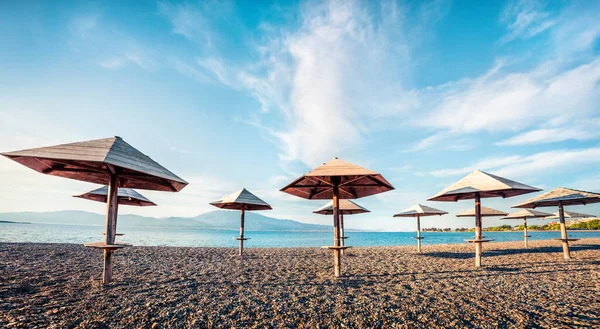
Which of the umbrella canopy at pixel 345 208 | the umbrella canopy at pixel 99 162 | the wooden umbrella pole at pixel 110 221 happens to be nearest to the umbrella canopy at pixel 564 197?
the umbrella canopy at pixel 345 208

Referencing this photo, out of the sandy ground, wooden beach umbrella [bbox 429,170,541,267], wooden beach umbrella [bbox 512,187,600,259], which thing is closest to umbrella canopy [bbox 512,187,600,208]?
wooden beach umbrella [bbox 512,187,600,259]

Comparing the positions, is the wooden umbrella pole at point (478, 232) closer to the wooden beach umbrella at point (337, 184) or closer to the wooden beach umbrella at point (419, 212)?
the wooden beach umbrella at point (337, 184)

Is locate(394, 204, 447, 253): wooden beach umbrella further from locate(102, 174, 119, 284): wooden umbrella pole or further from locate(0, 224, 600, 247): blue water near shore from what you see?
locate(0, 224, 600, 247): blue water near shore

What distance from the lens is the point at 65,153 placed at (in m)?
4.74

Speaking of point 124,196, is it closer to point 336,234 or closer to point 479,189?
point 336,234

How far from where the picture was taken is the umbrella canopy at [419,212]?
13.9m

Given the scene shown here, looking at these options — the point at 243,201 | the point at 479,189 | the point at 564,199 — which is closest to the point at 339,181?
the point at 479,189

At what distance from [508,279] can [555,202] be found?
546cm

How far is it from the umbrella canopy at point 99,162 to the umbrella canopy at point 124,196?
169 inches

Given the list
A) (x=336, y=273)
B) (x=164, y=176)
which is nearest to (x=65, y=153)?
(x=164, y=176)

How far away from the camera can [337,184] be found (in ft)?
22.9

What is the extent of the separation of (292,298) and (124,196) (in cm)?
921

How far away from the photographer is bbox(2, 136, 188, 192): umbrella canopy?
4.68 meters

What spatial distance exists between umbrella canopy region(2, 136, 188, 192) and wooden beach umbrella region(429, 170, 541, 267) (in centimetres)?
777
